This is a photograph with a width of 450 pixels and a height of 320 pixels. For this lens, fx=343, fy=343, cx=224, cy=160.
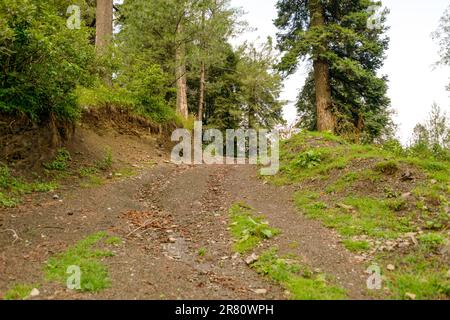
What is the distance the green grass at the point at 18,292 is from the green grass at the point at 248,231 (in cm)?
314

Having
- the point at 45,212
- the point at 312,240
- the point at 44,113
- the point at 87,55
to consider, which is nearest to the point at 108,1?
the point at 87,55

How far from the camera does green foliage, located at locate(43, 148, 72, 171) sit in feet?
29.7

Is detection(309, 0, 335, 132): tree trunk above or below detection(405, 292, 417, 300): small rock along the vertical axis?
above

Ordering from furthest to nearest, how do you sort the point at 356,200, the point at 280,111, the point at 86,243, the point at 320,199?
the point at 280,111
the point at 320,199
the point at 356,200
the point at 86,243

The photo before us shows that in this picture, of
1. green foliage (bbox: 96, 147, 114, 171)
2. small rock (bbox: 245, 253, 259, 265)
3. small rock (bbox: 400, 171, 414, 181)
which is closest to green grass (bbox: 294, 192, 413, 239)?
small rock (bbox: 400, 171, 414, 181)

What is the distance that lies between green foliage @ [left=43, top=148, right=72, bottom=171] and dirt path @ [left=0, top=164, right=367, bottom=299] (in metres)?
1.11

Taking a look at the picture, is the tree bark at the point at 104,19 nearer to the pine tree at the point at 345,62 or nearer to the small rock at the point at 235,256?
the pine tree at the point at 345,62

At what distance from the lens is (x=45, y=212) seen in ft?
22.6

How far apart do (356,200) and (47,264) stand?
6.11m

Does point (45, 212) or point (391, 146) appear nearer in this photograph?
point (45, 212)

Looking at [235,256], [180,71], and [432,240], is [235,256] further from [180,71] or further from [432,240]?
[180,71]

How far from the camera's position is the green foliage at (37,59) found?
7348mm

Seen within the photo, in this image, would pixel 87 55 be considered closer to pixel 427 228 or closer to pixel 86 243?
pixel 86 243

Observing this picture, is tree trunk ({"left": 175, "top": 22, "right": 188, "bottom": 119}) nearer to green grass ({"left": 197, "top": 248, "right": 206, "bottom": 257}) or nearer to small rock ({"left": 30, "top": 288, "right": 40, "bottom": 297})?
green grass ({"left": 197, "top": 248, "right": 206, "bottom": 257})
